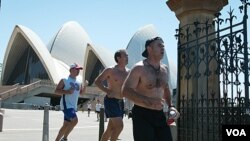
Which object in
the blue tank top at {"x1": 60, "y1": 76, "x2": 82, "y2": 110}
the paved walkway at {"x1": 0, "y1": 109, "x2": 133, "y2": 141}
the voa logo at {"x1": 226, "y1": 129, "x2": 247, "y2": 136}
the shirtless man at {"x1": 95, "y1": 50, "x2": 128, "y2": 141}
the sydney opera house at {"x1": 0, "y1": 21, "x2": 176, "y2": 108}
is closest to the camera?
the voa logo at {"x1": 226, "y1": 129, "x2": 247, "y2": 136}

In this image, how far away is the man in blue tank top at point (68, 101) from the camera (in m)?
6.43

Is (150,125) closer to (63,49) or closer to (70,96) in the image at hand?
(70,96)

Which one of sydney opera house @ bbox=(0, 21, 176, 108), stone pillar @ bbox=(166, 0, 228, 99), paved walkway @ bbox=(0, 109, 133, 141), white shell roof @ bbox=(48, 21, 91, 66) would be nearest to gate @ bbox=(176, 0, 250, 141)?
stone pillar @ bbox=(166, 0, 228, 99)

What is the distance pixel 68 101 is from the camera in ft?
21.6

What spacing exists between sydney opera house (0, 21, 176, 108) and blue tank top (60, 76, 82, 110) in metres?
47.5

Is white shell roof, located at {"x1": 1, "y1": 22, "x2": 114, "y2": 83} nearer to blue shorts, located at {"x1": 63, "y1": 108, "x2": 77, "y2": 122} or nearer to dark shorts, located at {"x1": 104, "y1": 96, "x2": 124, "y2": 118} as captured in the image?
blue shorts, located at {"x1": 63, "y1": 108, "x2": 77, "y2": 122}

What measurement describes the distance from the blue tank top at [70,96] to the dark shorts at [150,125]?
300cm

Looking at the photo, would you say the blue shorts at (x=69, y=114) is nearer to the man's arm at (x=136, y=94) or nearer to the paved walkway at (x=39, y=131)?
the paved walkway at (x=39, y=131)

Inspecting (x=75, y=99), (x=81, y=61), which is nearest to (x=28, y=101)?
(x=81, y=61)

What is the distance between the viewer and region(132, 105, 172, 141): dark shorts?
12.0 ft

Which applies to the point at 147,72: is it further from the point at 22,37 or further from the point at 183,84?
the point at 22,37

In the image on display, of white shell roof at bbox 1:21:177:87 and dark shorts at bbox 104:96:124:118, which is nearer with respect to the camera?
dark shorts at bbox 104:96:124:118

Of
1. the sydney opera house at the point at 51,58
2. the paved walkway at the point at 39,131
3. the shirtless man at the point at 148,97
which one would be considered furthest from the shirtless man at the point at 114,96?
the sydney opera house at the point at 51,58

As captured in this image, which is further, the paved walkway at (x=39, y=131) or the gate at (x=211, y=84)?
the paved walkway at (x=39, y=131)
